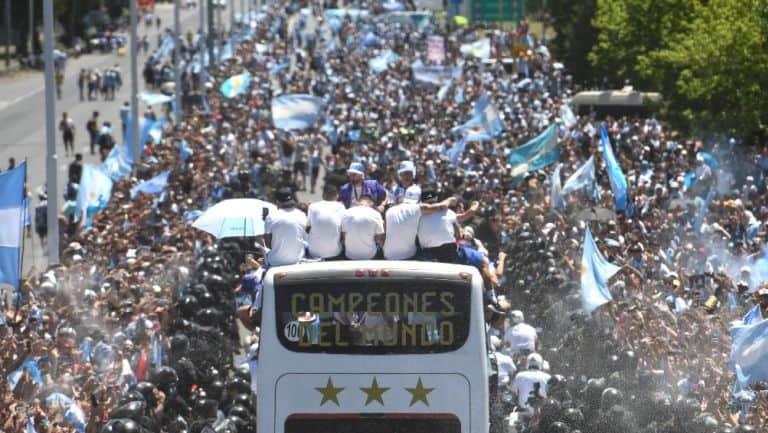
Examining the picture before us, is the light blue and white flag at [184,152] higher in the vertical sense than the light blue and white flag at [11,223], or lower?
lower

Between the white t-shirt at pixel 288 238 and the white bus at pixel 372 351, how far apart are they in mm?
1721

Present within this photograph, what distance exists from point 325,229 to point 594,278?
7.17 meters

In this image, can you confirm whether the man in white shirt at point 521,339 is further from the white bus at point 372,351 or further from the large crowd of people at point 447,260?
the white bus at point 372,351

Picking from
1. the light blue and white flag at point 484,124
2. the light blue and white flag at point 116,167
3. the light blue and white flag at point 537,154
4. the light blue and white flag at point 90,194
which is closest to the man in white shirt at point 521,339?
the light blue and white flag at point 90,194

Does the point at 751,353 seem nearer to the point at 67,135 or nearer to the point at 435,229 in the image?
the point at 435,229

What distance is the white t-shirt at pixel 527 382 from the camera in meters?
19.0

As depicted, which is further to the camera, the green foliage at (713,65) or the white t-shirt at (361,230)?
the green foliage at (713,65)

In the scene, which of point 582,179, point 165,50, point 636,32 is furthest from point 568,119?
point 165,50

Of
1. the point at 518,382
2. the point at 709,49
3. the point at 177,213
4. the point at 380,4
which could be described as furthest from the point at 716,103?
the point at 380,4

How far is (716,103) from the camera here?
42.1 m

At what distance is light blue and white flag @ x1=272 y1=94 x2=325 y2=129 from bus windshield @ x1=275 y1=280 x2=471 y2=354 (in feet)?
96.1

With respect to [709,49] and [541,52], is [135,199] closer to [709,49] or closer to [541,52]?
[709,49]

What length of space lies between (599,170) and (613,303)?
1440 centimetres

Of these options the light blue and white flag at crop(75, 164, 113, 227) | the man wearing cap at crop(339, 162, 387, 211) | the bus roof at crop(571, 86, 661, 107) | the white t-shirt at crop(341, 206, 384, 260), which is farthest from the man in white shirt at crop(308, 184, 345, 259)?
the bus roof at crop(571, 86, 661, 107)
